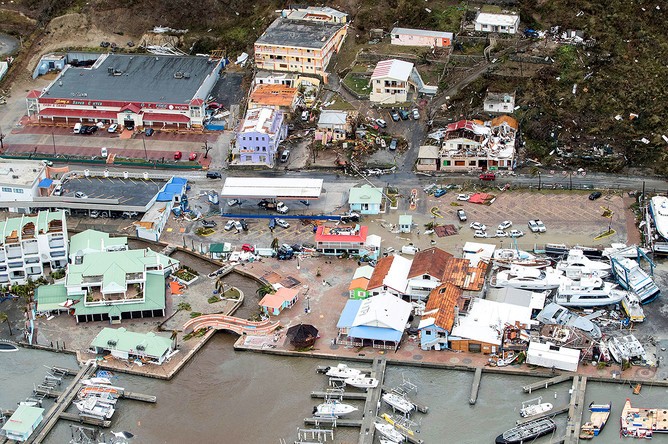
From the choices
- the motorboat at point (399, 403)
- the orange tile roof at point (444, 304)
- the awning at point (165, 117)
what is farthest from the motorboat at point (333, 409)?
the awning at point (165, 117)

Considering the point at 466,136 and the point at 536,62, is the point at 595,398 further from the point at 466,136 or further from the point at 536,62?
the point at 536,62

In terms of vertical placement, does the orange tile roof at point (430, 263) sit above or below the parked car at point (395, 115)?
below

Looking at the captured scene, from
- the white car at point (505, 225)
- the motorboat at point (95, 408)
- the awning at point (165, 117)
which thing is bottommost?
the motorboat at point (95, 408)

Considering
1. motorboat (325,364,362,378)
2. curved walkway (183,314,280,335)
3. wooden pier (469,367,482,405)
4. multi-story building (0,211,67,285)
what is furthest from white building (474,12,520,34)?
motorboat (325,364,362,378)

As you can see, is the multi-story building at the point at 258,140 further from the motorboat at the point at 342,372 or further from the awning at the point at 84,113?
the motorboat at the point at 342,372

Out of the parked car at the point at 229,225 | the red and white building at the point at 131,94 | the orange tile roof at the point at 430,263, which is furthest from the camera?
the red and white building at the point at 131,94

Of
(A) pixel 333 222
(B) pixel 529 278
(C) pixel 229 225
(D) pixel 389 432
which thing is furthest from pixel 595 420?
(C) pixel 229 225

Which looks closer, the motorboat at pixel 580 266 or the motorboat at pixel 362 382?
the motorboat at pixel 362 382

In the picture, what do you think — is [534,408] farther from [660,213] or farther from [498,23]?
[498,23]
